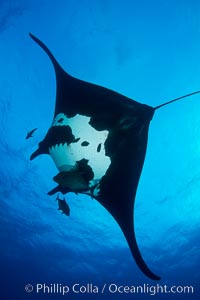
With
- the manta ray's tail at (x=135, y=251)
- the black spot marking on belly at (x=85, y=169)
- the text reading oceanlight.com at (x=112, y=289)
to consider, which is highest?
the text reading oceanlight.com at (x=112, y=289)

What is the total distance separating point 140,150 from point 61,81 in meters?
1.38

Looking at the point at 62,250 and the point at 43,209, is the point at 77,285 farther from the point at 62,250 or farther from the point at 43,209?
the point at 43,209

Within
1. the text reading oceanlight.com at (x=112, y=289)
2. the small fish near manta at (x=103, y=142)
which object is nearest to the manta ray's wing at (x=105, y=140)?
the small fish near manta at (x=103, y=142)

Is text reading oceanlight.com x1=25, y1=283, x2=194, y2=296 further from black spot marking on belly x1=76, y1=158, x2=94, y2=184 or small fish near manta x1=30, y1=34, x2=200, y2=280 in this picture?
black spot marking on belly x1=76, y1=158, x2=94, y2=184

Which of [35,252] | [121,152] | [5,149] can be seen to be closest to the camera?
[121,152]

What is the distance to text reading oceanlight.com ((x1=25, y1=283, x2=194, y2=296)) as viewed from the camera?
30.5m

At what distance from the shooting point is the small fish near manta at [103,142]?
3.39 m

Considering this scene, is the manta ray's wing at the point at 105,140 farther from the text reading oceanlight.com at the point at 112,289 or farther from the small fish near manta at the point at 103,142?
the text reading oceanlight.com at the point at 112,289

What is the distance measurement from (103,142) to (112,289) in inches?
1257

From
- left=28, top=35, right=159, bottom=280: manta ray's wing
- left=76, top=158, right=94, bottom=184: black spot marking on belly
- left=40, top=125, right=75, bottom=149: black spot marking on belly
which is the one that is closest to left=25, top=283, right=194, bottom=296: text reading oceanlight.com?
left=28, top=35, right=159, bottom=280: manta ray's wing

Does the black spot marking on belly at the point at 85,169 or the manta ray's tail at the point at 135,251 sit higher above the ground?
the black spot marking on belly at the point at 85,169

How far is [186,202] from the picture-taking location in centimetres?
1484

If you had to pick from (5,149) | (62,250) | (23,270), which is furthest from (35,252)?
(5,149)

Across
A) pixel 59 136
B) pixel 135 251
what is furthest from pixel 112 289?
pixel 59 136
